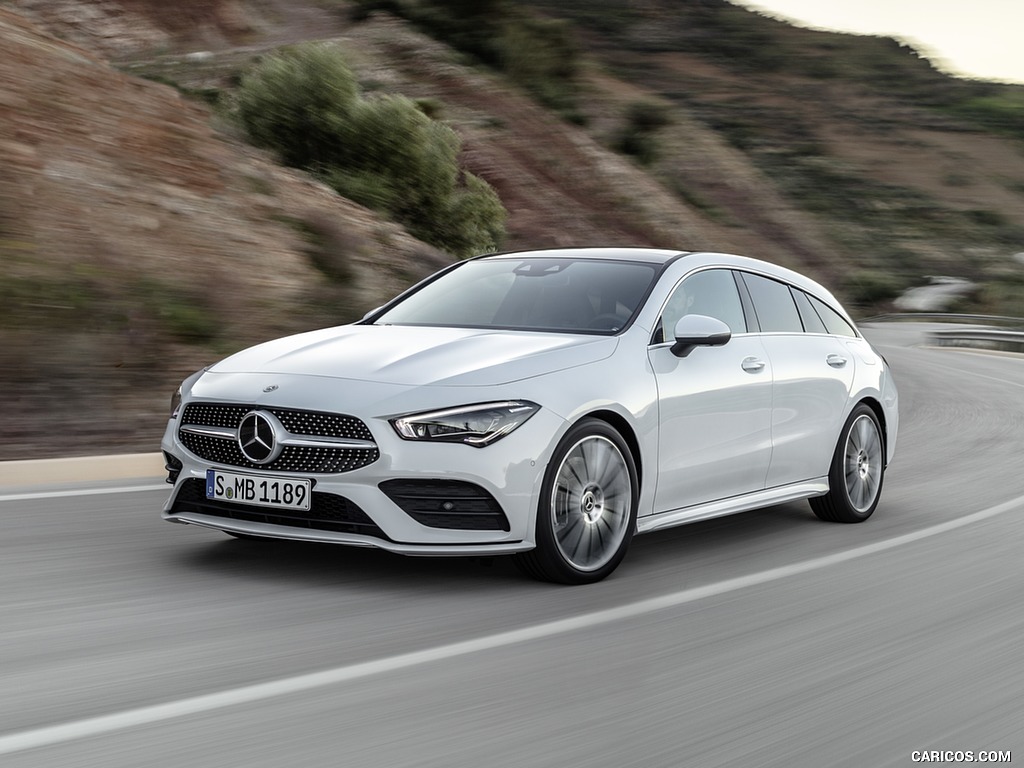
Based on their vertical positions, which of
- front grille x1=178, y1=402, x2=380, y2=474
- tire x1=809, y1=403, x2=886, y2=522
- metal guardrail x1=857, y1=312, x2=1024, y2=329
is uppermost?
front grille x1=178, y1=402, x2=380, y2=474

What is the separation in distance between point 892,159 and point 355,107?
7120 centimetres

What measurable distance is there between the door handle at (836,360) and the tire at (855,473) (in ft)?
1.10

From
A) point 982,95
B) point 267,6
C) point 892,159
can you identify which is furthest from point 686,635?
point 982,95

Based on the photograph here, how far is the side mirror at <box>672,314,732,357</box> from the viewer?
6.64 metres

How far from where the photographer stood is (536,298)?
7.12m

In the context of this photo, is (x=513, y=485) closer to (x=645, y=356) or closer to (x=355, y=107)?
(x=645, y=356)

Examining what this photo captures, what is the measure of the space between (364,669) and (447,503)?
3.78 feet

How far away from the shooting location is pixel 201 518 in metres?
6.01

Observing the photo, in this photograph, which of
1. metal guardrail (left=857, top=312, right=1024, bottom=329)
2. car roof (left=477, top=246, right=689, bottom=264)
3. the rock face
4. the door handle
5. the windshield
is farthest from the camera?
metal guardrail (left=857, top=312, right=1024, bottom=329)

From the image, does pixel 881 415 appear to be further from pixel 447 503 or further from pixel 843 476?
pixel 447 503

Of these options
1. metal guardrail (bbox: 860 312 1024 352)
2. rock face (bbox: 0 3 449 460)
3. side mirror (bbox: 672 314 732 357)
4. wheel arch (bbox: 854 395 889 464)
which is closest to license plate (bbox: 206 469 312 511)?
side mirror (bbox: 672 314 732 357)

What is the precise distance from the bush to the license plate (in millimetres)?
18403

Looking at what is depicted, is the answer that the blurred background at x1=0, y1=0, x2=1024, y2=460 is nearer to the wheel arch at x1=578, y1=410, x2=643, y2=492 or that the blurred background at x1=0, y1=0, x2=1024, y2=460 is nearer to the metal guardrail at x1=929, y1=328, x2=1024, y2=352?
the wheel arch at x1=578, y1=410, x2=643, y2=492

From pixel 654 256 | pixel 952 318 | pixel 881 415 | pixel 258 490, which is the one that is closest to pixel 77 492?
pixel 258 490
